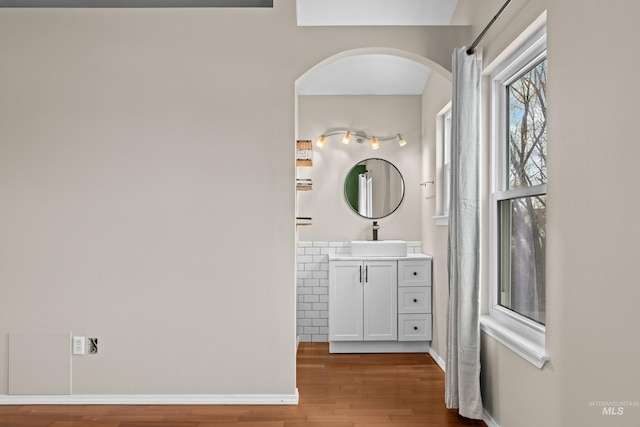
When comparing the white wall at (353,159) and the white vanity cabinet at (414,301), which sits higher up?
the white wall at (353,159)

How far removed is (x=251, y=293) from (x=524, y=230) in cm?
175

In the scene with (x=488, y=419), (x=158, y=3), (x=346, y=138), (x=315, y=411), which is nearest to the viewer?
(x=488, y=419)

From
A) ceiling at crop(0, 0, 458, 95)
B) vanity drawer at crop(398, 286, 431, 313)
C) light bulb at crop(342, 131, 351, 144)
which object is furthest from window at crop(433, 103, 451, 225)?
light bulb at crop(342, 131, 351, 144)

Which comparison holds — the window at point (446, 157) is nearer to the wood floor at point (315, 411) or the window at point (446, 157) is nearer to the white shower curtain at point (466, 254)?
the white shower curtain at point (466, 254)

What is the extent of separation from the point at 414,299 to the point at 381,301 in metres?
0.31

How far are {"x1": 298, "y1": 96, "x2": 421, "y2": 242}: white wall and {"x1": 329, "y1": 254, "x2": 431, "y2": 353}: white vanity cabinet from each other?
652 mm

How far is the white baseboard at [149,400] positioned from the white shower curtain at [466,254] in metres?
1.10

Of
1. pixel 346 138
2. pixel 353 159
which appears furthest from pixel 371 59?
pixel 353 159

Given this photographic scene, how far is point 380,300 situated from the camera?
15.1 ft

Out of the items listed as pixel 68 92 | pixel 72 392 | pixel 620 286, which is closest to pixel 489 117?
pixel 620 286

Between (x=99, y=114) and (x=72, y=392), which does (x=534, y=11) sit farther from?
(x=72, y=392)

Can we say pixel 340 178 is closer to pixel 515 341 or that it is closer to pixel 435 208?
pixel 435 208

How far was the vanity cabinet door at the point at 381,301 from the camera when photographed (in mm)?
4598

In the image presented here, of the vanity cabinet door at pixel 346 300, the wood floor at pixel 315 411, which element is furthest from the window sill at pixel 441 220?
the wood floor at pixel 315 411
